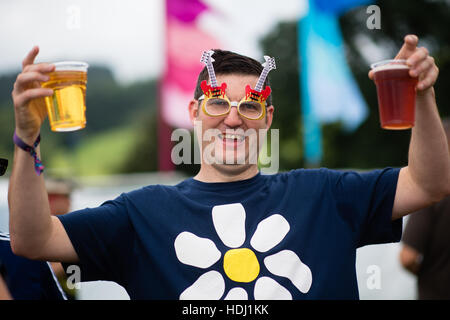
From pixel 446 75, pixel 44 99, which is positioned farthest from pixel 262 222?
pixel 446 75

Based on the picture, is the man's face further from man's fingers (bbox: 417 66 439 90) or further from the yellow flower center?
man's fingers (bbox: 417 66 439 90)

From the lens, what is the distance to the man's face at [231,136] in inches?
94.1

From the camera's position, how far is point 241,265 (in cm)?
214

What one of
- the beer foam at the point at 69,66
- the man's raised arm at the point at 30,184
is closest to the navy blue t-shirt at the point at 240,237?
the man's raised arm at the point at 30,184

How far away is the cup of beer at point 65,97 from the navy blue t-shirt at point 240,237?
40cm

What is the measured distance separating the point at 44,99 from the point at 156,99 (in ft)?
74.3

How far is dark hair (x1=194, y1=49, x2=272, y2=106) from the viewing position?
A: 2490mm

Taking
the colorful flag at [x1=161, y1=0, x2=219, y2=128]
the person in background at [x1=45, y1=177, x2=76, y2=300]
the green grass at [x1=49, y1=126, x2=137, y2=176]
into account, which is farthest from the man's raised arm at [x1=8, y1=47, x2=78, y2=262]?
the green grass at [x1=49, y1=126, x2=137, y2=176]

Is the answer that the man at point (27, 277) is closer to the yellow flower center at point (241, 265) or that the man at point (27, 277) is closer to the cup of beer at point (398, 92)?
the yellow flower center at point (241, 265)

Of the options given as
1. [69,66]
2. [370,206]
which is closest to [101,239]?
[69,66]

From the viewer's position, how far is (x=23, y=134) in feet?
6.19

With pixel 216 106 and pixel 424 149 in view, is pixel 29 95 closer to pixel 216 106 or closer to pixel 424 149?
pixel 216 106

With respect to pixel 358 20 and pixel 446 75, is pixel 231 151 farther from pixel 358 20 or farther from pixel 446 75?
pixel 358 20

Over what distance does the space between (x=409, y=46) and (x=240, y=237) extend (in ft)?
3.25
